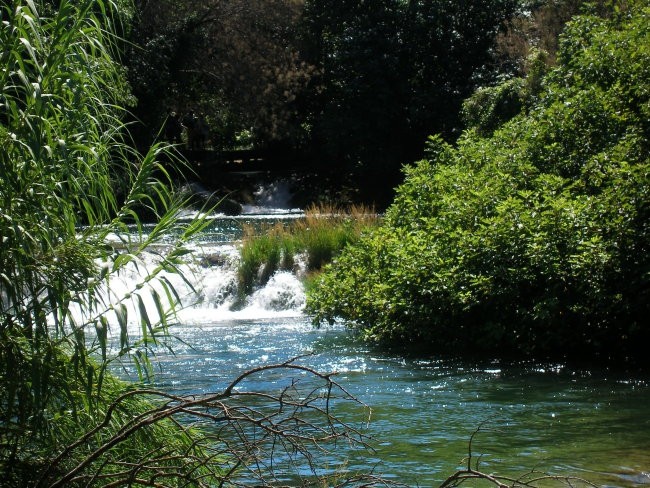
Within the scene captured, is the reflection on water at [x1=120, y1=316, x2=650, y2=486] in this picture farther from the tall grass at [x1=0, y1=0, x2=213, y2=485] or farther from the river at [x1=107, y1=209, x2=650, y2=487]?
the tall grass at [x1=0, y1=0, x2=213, y2=485]

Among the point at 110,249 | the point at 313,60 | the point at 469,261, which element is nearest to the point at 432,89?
the point at 313,60

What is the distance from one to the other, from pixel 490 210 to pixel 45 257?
806 centimetres

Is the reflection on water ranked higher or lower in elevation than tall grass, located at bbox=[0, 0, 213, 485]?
lower

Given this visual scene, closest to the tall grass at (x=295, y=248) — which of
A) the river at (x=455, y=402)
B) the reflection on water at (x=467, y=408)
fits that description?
Answer: the river at (x=455, y=402)

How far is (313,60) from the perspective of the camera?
130 ft

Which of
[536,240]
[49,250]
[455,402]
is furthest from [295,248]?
[49,250]

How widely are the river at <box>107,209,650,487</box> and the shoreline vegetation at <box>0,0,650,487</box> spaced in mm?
349

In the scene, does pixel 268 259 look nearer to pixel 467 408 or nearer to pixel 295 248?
pixel 295 248

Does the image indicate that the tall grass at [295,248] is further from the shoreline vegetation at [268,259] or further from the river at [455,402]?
the river at [455,402]

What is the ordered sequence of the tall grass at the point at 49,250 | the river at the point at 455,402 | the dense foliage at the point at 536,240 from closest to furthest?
the tall grass at the point at 49,250
the river at the point at 455,402
the dense foliage at the point at 536,240

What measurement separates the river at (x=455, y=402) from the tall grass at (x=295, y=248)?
334 cm

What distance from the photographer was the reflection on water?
23.3 ft

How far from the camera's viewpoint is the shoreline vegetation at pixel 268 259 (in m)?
4.54

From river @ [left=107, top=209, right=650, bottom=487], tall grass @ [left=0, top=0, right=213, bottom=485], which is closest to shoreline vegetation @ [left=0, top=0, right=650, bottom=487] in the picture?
tall grass @ [left=0, top=0, right=213, bottom=485]
